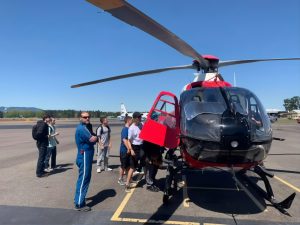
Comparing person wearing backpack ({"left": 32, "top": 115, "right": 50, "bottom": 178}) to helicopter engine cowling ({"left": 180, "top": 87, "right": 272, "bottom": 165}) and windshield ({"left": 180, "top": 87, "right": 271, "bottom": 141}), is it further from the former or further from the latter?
helicopter engine cowling ({"left": 180, "top": 87, "right": 272, "bottom": 165})

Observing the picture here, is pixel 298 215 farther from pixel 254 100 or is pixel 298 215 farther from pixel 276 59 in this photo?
pixel 276 59

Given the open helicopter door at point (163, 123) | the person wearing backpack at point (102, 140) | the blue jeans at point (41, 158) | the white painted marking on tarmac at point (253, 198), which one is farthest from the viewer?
the person wearing backpack at point (102, 140)

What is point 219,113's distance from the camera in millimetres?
5527

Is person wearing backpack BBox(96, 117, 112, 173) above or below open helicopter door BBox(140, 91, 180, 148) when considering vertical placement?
below

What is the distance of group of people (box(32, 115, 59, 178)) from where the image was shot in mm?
8562

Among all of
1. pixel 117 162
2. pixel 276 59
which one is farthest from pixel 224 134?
pixel 117 162

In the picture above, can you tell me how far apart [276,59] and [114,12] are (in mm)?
5212

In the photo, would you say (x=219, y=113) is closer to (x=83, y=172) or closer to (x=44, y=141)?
(x=83, y=172)

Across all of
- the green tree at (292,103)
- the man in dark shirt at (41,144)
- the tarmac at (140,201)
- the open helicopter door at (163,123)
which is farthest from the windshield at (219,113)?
the green tree at (292,103)

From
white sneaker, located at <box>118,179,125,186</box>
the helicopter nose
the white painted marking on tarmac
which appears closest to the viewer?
the helicopter nose

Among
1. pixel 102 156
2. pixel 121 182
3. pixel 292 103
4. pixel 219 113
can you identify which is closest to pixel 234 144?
pixel 219 113

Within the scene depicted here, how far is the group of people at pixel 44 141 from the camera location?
28.1 ft

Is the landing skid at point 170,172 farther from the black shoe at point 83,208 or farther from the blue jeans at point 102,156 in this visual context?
the blue jeans at point 102,156

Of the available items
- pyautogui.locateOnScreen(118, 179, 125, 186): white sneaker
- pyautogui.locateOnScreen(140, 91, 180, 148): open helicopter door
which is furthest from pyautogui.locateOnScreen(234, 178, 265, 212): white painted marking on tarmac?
pyautogui.locateOnScreen(118, 179, 125, 186): white sneaker
